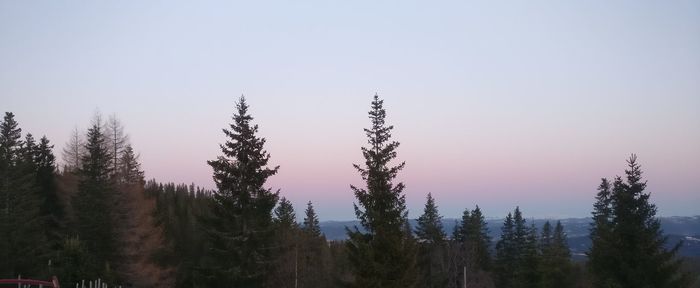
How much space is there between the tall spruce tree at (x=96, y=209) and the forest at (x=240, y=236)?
77 millimetres

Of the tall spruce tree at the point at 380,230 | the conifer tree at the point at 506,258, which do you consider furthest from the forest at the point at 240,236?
the conifer tree at the point at 506,258

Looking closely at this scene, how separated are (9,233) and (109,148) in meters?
9.92

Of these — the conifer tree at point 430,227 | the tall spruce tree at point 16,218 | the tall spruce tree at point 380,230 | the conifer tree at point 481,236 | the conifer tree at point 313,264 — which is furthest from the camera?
the conifer tree at point 481,236

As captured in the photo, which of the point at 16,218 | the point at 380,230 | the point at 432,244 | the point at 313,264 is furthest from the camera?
the point at 432,244

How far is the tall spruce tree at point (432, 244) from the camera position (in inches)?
2077

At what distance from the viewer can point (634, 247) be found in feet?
114

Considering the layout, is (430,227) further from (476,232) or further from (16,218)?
(16,218)

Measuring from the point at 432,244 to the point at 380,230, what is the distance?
113 feet

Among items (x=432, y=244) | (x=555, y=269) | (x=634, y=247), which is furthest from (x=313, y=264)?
(x=634, y=247)

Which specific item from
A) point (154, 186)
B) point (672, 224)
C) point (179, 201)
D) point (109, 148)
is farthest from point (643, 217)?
point (672, 224)

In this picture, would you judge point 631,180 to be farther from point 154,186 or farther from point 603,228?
point 154,186

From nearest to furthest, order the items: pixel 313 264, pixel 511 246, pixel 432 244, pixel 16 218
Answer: pixel 16 218 < pixel 313 264 < pixel 432 244 < pixel 511 246

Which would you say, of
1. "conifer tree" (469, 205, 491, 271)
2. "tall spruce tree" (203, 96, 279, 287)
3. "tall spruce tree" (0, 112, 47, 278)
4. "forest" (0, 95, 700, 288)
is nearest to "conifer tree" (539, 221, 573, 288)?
"forest" (0, 95, 700, 288)

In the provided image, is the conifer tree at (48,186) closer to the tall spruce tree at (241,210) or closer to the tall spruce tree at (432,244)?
the tall spruce tree at (241,210)
